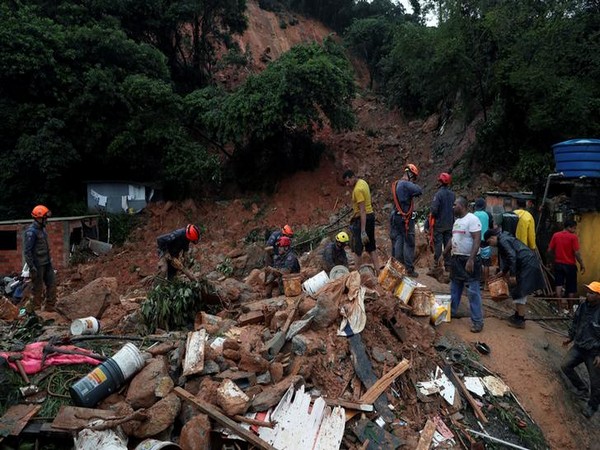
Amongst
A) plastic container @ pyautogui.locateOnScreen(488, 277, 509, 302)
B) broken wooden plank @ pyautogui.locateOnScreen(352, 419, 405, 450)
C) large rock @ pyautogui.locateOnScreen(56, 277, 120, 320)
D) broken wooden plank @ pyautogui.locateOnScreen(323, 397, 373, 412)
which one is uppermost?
plastic container @ pyautogui.locateOnScreen(488, 277, 509, 302)

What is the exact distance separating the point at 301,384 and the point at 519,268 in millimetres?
3470

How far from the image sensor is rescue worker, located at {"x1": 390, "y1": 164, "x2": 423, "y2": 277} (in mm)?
6750

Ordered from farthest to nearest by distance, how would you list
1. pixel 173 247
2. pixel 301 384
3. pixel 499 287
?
pixel 173 247
pixel 499 287
pixel 301 384

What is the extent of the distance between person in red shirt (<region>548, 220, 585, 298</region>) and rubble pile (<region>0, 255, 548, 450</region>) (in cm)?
313

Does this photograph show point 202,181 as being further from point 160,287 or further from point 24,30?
point 160,287

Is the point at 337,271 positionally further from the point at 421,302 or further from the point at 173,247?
the point at 173,247

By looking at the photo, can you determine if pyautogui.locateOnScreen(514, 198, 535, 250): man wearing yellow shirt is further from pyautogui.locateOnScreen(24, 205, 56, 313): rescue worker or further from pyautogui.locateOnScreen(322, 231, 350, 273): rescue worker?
pyautogui.locateOnScreen(24, 205, 56, 313): rescue worker

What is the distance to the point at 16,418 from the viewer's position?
12.3ft

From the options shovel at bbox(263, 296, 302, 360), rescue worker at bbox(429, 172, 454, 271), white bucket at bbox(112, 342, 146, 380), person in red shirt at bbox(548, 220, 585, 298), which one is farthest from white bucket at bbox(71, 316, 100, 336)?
person in red shirt at bbox(548, 220, 585, 298)

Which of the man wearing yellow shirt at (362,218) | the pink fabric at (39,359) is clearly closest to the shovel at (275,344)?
the pink fabric at (39,359)

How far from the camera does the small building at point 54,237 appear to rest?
1308 cm

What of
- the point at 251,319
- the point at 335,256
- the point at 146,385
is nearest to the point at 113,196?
the point at 335,256

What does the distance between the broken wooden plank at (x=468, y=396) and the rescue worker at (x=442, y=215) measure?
2398 mm

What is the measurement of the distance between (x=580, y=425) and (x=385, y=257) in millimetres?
4770
